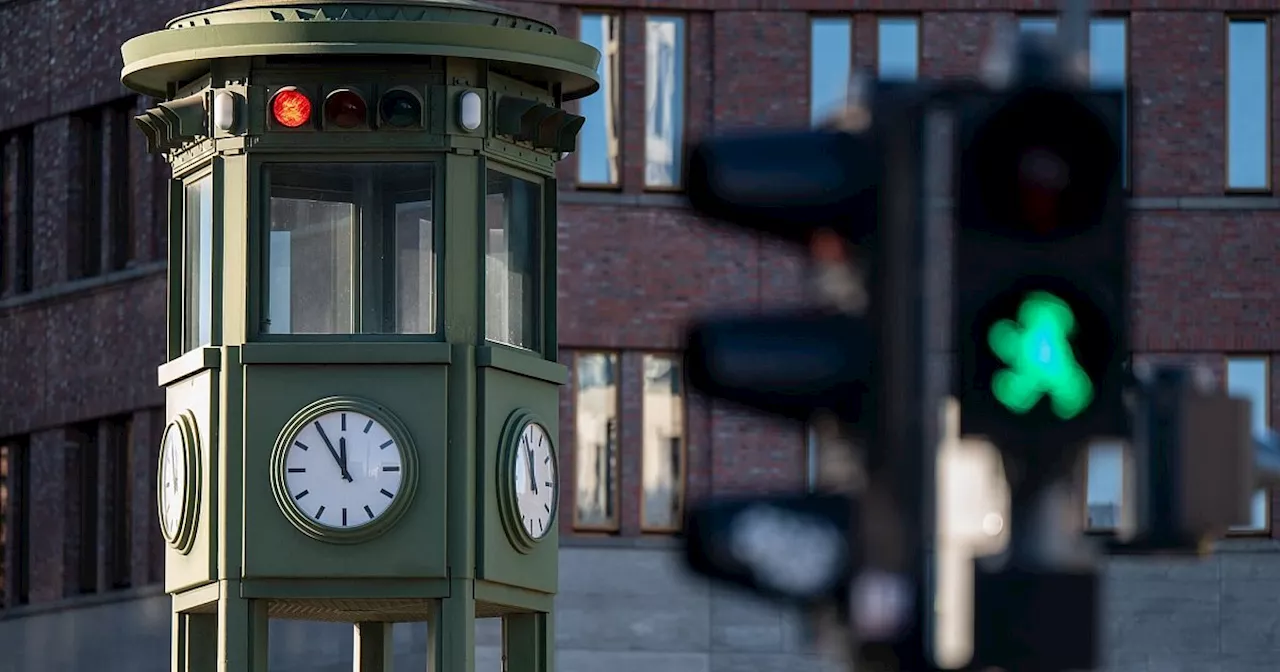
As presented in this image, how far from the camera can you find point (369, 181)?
18250 millimetres

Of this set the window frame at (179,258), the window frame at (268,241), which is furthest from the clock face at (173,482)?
the window frame at (268,241)

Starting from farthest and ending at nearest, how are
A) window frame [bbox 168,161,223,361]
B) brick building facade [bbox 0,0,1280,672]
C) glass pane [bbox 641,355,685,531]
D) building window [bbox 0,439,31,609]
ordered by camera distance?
1. building window [bbox 0,439,31,609]
2. glass pane [bbox 641,355,685,531]
3. brick building facade [bbox 0,0,1280,672]
4. window frame [bbox 168,161,223,361]

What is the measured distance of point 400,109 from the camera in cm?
1805

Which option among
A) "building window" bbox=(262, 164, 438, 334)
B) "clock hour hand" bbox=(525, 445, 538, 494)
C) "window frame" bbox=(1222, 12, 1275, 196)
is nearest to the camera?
"building window" bbox=(262, 164, 438, 334)

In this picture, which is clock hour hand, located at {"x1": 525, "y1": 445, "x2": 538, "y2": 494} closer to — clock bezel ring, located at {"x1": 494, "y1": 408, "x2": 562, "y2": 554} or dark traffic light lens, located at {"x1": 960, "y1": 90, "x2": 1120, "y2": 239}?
clock bezel ring, located at {"x1": 494, "y1": 408, "x2": 562, "y2": 554}

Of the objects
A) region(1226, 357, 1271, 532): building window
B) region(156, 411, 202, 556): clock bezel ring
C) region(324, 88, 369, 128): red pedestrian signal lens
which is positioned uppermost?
region(324, 88, 369, 128): red pedestrian signal lens

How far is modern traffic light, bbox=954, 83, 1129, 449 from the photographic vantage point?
7.33 m

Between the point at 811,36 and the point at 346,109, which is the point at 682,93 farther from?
the point at 346,109

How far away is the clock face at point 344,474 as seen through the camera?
1795 cm

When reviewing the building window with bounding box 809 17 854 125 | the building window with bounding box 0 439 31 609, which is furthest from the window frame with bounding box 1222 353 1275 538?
the building window with bounding box 0 439 31 609

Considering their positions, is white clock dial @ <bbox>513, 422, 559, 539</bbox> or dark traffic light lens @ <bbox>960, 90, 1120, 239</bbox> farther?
white clock dial @ <bbox>513, 422, 559, 539</bbox>

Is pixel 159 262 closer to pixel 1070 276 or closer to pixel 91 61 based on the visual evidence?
pixel 91 61

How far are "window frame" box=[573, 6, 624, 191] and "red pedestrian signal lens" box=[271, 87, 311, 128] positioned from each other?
Answer: 19056 millimetres

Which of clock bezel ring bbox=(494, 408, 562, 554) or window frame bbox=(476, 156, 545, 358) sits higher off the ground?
window frame bbox=(476, 156, 545, 358)
